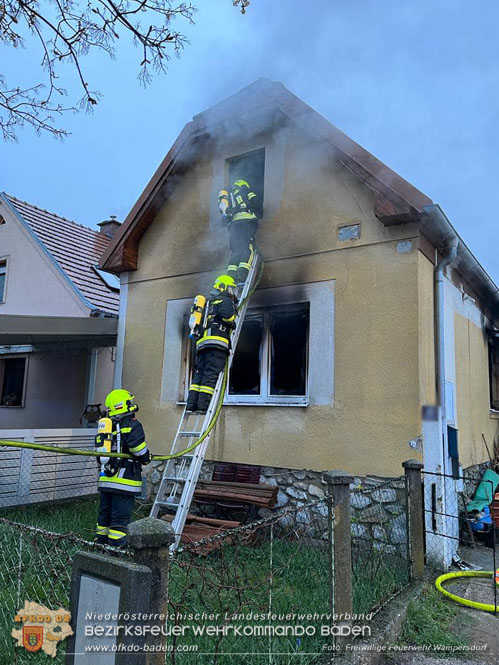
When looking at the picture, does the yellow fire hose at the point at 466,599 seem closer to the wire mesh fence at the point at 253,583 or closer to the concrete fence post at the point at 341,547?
the wire mesh fence at the point at 253,583

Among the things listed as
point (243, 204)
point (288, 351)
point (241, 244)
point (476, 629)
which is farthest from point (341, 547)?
point (243, 204)

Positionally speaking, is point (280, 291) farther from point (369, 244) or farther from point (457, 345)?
point (457, 345)

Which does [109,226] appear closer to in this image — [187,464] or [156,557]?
Result: [187,464]

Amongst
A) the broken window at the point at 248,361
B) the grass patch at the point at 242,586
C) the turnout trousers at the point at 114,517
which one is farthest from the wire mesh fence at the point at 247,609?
the broken window at the point at 248,361

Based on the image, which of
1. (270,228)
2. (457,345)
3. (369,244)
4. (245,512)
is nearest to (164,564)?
(245,512)

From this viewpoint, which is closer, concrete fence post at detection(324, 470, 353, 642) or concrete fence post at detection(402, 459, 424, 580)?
concrete fence post at detection(324, 470, 353, 642)

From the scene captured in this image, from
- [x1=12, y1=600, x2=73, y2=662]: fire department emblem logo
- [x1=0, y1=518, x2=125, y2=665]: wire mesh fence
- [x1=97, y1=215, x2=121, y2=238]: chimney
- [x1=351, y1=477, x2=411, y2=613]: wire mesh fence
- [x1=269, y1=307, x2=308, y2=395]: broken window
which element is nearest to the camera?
[x1=12, y1=600, x2=73, y2=662]: fire department emblem logo

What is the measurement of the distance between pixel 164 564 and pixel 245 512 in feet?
13.9

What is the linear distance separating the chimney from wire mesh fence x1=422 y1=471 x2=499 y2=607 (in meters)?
13.9

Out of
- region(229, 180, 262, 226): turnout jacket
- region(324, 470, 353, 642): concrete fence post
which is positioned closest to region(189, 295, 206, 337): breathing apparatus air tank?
region(229, 180, 262, 226): turnout jacket

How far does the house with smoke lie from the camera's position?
5777 mm

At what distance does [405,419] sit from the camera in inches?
220

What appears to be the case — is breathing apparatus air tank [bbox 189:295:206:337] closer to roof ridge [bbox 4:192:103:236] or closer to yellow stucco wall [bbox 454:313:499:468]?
yellow stucco wall [bbox 454:313:499:468]

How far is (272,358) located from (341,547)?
3652 millimetres
